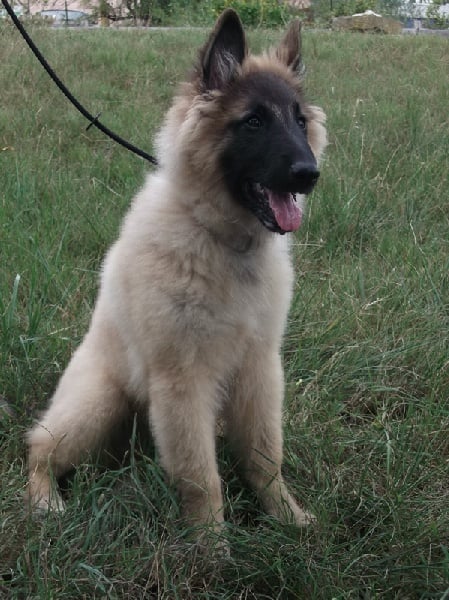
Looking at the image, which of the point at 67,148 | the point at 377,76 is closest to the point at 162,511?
the point at 67,148

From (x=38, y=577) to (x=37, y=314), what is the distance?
1275 millimetres

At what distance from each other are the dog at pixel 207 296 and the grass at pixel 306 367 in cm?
11

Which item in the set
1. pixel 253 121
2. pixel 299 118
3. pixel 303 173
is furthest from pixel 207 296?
pixel 299 118

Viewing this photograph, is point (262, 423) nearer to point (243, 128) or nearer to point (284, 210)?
point (284, 210)

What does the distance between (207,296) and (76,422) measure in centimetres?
64

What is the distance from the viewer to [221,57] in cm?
228

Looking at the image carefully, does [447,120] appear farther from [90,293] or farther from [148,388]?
[148,388]

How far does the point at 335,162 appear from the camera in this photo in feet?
15.7

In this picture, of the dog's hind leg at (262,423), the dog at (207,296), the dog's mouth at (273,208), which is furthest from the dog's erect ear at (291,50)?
the dog's hind leg at (262,423)

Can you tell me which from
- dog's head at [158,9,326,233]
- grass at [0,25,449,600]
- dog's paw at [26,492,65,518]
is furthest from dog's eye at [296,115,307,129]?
dog's paw at [26,492,65,518]

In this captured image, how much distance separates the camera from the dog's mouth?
7.19 feet

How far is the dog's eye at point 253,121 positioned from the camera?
7.25 feet

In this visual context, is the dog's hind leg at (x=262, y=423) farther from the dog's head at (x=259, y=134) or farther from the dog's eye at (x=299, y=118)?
the dog's eye at (x=299, y=118)

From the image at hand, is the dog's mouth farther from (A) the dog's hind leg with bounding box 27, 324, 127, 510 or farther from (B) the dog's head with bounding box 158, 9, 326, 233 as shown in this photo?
(A) the dog's hind leg with bounding box 27, 324, 127, 510
